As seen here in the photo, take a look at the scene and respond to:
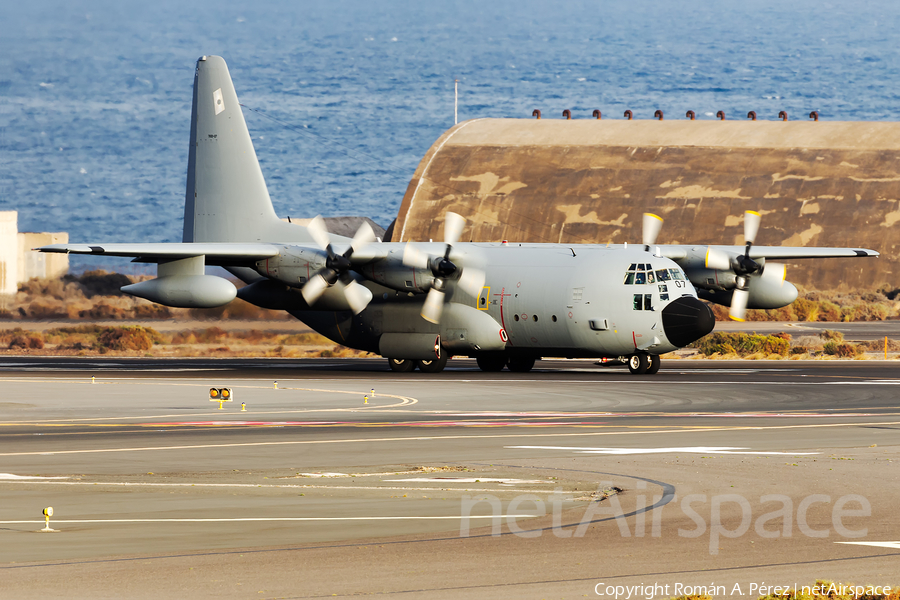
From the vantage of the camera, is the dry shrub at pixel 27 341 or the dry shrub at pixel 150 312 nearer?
the dry shrub at pixel 150 312

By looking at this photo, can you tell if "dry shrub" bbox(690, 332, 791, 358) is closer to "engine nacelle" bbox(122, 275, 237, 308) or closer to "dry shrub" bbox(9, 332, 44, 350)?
"engine nacelle" bbox(122, 275, 237, 308)

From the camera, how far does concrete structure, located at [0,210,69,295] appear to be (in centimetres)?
7475

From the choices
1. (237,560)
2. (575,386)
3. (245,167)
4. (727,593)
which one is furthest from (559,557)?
(245,167)

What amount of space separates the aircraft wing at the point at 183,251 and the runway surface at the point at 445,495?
10441 millimetres

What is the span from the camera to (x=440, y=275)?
132 feet

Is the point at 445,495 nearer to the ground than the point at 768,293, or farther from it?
nearer to the ground

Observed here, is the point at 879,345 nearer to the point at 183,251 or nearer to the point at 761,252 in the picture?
the point at 761,252

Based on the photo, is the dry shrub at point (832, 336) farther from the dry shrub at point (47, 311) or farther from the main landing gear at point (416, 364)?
the dry shrub at point (47, 311)

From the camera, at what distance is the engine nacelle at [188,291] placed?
3947 centimetres

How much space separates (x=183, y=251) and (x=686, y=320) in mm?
15631

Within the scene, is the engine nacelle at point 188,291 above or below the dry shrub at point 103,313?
above

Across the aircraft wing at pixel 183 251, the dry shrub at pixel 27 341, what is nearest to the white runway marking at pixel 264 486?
the aircraft wing at pixel 183 251

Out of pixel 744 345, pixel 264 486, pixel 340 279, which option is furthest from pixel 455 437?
pixel 744 345

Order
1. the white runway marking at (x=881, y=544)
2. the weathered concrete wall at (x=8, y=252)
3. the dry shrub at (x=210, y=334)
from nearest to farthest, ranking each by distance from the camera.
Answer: the white runway marking at (x=881, y=544) → the dry shrub at (x=210, y=334) → the weathered concrete wall at (x=8, y=252)
